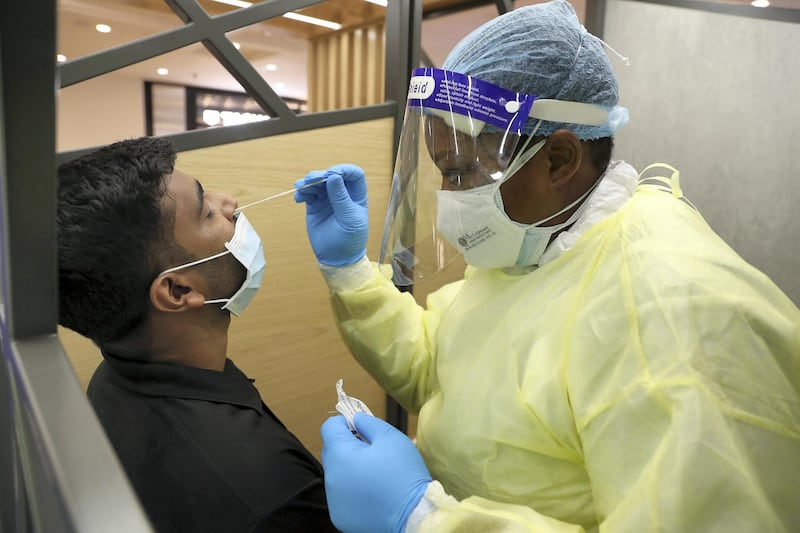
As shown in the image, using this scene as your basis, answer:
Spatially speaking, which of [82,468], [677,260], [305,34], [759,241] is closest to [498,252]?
[677,260]

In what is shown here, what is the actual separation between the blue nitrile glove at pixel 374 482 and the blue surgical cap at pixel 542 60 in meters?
0.55

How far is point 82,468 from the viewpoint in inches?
14.6

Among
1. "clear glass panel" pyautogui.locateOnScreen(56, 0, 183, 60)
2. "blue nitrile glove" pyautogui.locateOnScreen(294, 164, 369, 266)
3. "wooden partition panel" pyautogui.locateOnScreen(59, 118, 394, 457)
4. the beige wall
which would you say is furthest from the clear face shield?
"clear glass panel" pyautogui.locateOnScreen(56, 0, 183, 60)

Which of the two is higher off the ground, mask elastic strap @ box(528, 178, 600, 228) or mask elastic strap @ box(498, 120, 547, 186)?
mask elastic strap @ box(498, 120, 547, 186)

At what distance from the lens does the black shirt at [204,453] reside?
0.87 meters

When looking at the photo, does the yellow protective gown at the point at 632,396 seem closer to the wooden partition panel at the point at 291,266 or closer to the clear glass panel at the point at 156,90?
the wooden partition panel at the point at 291,266

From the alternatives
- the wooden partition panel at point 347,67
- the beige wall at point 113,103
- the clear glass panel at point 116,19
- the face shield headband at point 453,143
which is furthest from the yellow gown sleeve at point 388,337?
the clear glass panel at point 116,19

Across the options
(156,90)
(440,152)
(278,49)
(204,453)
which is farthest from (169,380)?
(156,90)

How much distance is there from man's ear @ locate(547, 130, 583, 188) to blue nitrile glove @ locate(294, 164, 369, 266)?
1.49 feet

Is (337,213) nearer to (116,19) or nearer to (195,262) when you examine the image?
(195,262)

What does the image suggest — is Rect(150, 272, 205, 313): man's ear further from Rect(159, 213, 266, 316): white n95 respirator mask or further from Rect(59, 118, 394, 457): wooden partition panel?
Rect(59, 118, 394, 457): wooden partition panel

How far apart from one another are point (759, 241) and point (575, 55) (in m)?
1.88

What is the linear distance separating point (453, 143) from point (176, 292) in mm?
560

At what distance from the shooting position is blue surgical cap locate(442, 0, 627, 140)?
0.84m
